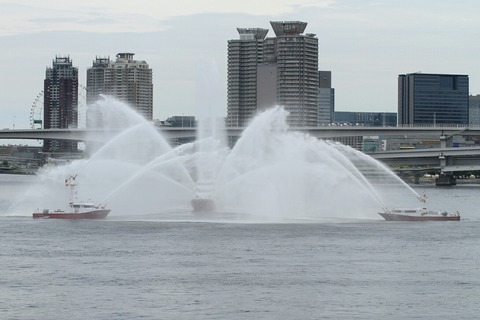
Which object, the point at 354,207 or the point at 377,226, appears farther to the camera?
the point at 354,207

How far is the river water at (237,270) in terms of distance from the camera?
39.2m

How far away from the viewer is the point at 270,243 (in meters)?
57.2

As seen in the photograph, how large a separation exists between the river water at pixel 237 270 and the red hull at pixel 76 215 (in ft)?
8.31

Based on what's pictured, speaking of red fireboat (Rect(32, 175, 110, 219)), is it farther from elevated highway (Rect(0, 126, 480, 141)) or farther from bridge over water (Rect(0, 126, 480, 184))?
bridge over water (Rect(0, 126, 480, 184))

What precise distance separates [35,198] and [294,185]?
2909cm

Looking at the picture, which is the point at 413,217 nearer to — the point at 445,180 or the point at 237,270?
the point at 237,270

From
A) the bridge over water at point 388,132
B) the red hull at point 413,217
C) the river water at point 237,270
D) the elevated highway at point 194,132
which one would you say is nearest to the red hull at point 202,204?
the river water at point 237,270

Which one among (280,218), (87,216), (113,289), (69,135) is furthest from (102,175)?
(69,135)

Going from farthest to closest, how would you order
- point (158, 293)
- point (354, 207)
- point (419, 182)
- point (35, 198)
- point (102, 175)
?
point (419, 182)
point (35, 198)
point (102, 175)
point (354, 207)
point (158, 293)

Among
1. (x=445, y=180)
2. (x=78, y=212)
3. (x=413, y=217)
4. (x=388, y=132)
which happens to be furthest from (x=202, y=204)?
(x=388, y=132)

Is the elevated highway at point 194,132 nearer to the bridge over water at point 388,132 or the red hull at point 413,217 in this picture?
the bridge over water at point 388,132

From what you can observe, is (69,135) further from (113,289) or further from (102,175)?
(113,289)

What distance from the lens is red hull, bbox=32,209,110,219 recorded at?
237 feet

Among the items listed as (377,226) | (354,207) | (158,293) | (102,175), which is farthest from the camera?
(102,175)
